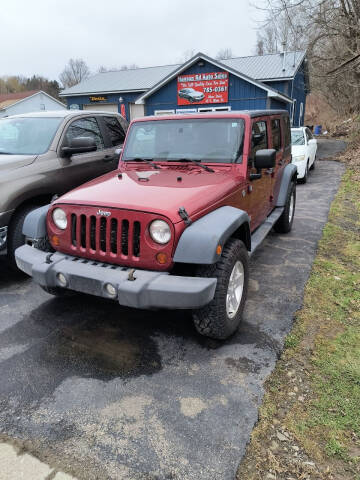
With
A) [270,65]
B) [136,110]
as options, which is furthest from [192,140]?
[136,110]

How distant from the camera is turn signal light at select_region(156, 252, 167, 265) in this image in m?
2.64

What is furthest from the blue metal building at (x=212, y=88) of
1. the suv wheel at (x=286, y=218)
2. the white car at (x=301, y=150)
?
the suv wheel at (x=286, y=218)

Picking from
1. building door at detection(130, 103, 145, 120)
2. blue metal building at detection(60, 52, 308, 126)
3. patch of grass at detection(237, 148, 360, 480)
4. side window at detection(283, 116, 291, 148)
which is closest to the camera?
patch of grass at detection(237, 148, 360, 480)

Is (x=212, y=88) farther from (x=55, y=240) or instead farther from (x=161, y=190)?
(x=55, y=240)

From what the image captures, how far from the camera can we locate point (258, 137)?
13.6 feet

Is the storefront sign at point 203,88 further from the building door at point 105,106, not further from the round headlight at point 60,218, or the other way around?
the round headlight at point 60,218

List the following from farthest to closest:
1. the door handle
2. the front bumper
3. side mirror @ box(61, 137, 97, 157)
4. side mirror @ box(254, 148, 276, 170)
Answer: the door handle → side mirror @ box(61, 137, 97, 157) → side mirror @ box(254, 148, 276, 170) → the front bumper

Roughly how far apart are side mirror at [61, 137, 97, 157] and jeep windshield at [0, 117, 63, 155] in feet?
0.84

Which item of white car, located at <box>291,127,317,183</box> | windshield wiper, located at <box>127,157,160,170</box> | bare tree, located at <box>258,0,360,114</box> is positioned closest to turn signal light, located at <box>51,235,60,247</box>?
windshield wiper, located at <box>127,157,160,170</box>

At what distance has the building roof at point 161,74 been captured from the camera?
64.8ft

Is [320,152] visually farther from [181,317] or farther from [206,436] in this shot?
[206,436]

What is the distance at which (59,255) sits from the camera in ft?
9.91

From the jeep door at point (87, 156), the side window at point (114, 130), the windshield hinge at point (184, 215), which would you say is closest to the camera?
the windshield hinge at point (184, 215)

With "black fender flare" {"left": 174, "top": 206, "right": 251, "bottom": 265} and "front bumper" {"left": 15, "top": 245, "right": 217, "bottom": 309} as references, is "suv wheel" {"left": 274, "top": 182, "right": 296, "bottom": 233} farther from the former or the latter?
"front bumper" {"left": 15, "top": 245, "right": 217, "bottom": 309}
